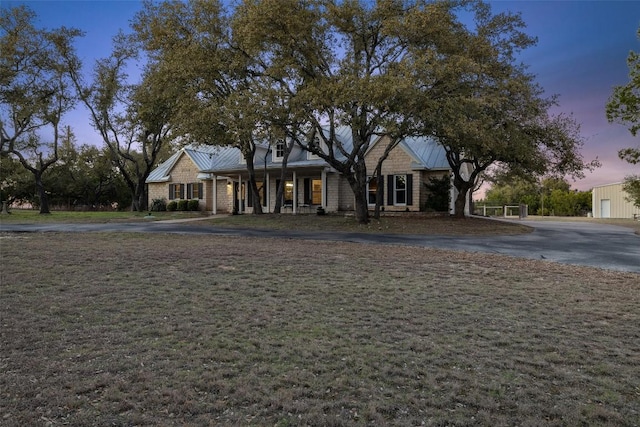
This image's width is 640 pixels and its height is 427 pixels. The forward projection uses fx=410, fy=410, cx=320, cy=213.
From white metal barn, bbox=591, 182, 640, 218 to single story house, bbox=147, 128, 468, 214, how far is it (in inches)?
1028

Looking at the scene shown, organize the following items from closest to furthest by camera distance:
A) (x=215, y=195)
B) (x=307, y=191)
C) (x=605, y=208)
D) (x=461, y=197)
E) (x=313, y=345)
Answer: (x=313, y=345), (x=461, y=197), (x=307, y=191), (x=215, y=195), (x=605, y=208)

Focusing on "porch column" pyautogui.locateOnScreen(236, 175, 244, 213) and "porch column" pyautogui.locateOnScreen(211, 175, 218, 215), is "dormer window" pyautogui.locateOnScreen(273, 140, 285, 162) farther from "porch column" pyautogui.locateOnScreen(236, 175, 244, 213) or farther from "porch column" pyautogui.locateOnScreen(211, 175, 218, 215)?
"porch column" pyautogui.locateOnScreen(211, 175, 218, 215)

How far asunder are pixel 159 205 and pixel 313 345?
31964mm

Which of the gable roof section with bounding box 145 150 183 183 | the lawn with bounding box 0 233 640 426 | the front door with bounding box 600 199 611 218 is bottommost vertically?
the lawn with bounding box 0 233 640 426

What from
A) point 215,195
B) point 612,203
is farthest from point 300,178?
point 612,203

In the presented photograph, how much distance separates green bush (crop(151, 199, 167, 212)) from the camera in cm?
3330

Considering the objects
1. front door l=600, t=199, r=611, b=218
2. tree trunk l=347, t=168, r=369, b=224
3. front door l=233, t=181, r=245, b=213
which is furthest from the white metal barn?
front door l=233, t=181, r=245, b=213

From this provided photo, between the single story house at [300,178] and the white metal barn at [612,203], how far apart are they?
26.1 m

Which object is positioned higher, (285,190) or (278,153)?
(278,153)

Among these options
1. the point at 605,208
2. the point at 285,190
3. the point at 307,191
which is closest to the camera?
the point at 307,191

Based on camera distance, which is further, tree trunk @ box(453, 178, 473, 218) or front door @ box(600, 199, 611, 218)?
front door @ box(600, 199, 611, 218)

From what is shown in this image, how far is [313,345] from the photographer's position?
4207 mm

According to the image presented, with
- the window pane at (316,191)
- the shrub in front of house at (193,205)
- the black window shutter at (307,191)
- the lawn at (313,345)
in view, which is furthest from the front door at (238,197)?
the lawn at (313,345)

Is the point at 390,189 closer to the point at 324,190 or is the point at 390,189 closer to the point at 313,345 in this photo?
the point at 324,190
